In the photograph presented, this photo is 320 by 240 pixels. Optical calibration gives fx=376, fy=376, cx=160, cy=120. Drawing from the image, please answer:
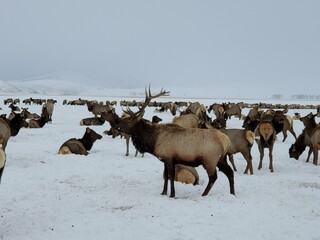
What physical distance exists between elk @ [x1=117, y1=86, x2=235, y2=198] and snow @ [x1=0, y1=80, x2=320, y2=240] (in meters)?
0.56

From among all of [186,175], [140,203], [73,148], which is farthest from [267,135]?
[73,148]

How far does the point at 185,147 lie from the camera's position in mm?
7441

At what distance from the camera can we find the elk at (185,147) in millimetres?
7340

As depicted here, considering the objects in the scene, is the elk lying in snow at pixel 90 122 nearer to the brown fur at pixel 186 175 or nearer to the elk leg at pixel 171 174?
the brown fur at pixel 186 175

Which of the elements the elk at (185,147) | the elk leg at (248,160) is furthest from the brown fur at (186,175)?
the elk leg at (248,160)

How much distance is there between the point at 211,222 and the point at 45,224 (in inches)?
101

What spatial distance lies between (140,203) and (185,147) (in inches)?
55.4

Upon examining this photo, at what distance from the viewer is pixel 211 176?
24.6 ft

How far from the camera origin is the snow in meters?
5.52

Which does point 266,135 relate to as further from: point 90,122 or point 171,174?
A: point 90,122

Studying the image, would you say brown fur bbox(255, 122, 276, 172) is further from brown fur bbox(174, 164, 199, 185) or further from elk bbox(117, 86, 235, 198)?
elk bbox(117, 86, 235, 198)

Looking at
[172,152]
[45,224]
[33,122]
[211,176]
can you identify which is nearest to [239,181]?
[211,176]

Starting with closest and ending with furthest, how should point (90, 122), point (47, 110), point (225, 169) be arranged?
point (225, 169) < point (90, 122) < point (47, 110)

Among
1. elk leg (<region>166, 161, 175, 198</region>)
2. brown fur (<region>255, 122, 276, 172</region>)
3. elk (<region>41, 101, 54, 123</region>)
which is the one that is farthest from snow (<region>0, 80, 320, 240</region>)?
elk (<region>41, 101, 54, 123</region>)
